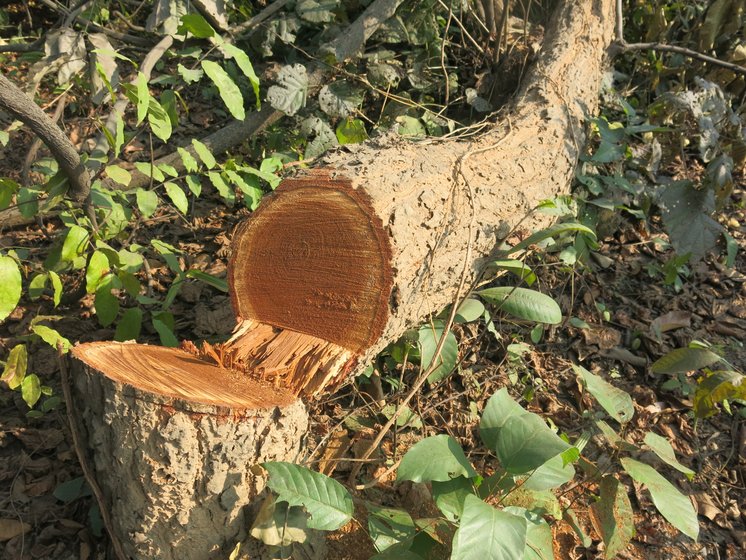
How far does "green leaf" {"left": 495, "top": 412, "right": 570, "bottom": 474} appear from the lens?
1597mm

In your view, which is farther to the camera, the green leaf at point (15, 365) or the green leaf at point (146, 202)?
the green leaf at point (146, 202)

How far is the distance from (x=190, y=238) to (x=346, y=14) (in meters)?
1.55

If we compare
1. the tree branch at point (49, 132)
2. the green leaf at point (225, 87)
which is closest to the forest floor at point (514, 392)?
the tree branch at point (49, 132)

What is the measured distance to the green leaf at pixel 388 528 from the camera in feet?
5.44

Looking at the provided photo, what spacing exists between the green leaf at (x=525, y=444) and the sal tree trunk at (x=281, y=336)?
1.45 feet

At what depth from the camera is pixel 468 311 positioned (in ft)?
7.16

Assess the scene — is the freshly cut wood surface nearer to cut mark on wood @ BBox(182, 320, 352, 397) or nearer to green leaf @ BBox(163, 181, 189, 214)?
cut mark on wood @ BBox(182, 320, 352, 397)

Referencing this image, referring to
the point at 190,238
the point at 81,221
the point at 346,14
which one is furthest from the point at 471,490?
the point at 346,14

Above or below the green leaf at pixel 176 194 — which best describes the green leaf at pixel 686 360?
below

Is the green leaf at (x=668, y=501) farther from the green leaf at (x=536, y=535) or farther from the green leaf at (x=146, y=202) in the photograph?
the green leaf at (x=146, y=202)

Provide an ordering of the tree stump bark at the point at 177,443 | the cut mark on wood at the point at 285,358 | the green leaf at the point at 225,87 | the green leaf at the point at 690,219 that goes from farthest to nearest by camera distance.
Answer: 1. the green leaf at the point at 690,219
2. the green leaf at the point at 225,87
3. the cut mark on wood at the point at 285,358
4. the tree stump bark at the point at 177,443

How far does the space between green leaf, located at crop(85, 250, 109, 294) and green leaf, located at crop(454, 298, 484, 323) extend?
3.99 ft

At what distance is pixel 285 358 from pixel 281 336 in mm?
121

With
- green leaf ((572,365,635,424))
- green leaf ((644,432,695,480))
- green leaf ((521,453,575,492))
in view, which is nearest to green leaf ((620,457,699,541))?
green leaf ((644,432,695,480))
